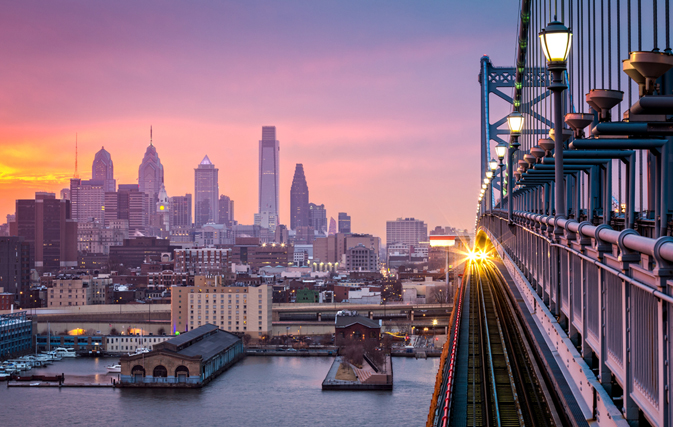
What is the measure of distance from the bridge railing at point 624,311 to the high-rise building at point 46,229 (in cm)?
15497

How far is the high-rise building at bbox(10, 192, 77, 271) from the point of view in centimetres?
15250

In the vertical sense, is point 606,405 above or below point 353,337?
above

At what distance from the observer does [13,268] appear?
93.4 metres

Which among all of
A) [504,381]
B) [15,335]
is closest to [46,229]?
[15,335]

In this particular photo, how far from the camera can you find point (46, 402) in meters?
42.4

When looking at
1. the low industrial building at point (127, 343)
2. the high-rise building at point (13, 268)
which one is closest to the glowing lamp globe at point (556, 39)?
the low industrial building at point (127, 343)

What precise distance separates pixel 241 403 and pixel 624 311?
38394 millimetres

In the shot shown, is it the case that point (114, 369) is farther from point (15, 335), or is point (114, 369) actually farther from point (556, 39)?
point (556, 39)

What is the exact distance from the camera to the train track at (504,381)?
382 inches

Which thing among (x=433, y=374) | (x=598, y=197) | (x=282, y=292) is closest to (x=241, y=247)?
(x=282, y=292)

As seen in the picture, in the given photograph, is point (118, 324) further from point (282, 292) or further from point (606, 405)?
point (606, 405)

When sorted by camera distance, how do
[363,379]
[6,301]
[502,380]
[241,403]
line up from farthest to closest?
[6,301] < [363,379] < [241,403] < [502,380]

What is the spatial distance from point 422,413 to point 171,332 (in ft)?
110

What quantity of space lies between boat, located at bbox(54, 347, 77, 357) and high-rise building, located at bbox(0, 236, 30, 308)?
109 feet
